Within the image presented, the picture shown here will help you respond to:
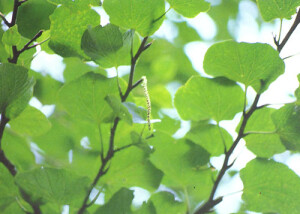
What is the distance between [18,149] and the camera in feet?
1.94

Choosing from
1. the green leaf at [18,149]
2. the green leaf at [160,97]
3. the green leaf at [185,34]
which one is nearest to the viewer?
the green leaf at [18,149]

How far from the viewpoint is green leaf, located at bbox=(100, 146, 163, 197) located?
1.70 ft

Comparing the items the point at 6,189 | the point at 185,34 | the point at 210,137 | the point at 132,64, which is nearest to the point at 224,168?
the point at 210,137

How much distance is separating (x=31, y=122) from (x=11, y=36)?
0.15 metres

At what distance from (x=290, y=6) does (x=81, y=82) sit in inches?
10.4

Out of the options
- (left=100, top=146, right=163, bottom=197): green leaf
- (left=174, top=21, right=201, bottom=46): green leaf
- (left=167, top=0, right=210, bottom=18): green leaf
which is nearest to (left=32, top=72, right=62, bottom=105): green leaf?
(left=100, top=146, right=163, bottom=197): green leaf

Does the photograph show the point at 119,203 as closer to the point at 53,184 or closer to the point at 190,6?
the point at 53,184

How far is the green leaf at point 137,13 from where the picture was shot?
417 mm

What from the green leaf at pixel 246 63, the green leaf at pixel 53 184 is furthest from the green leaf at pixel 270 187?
the green leaf at pixel 53 184

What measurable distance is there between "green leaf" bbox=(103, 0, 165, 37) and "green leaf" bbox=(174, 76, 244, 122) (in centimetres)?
9

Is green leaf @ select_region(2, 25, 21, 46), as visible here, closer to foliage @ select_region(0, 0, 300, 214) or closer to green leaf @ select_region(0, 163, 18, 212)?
foliage @ select_region(0, 0, 300, 214)

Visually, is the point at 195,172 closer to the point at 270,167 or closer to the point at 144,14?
the point at 270,167

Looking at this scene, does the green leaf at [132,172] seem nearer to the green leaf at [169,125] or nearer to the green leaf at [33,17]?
the green leaf at [169,125]

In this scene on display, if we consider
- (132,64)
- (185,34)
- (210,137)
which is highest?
(132,64)
